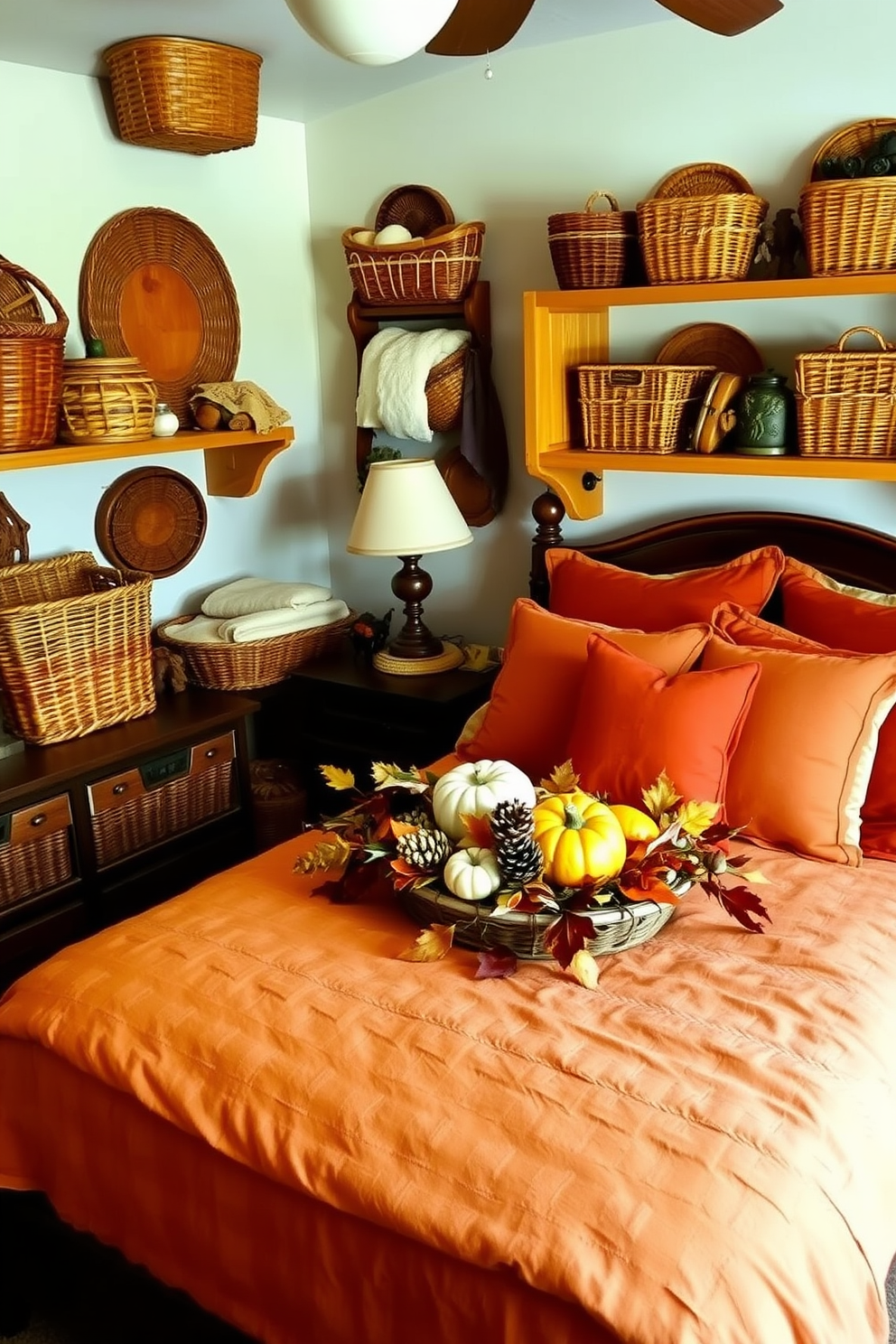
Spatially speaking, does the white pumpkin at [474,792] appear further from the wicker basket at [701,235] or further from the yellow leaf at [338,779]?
the wicker basket at [701,235]

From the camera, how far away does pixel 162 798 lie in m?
3.01

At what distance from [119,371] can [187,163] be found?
2.66 ft

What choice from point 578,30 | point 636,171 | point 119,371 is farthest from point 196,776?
point 578,30

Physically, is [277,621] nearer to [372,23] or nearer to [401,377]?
[401,377]

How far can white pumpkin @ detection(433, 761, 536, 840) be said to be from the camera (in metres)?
2.09

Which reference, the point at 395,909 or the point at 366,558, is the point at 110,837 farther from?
the point at 366,558

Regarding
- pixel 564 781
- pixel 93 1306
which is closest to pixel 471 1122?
pixel 564 781

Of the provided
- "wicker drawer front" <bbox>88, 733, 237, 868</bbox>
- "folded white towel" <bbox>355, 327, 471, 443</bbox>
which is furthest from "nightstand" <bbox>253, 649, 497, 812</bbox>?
"folded white towel" <bbox>355, 327, 471, 443</bbox>

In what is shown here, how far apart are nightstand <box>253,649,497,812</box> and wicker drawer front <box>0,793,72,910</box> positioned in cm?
74

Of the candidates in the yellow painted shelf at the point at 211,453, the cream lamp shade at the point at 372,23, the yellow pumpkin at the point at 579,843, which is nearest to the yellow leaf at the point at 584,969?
the yellow pumpkin at the point at 579,843

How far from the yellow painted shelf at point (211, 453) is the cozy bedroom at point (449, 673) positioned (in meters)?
0.01

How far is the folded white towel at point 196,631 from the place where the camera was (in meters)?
3.31

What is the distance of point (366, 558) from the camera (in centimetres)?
385

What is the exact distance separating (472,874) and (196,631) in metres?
1.65
